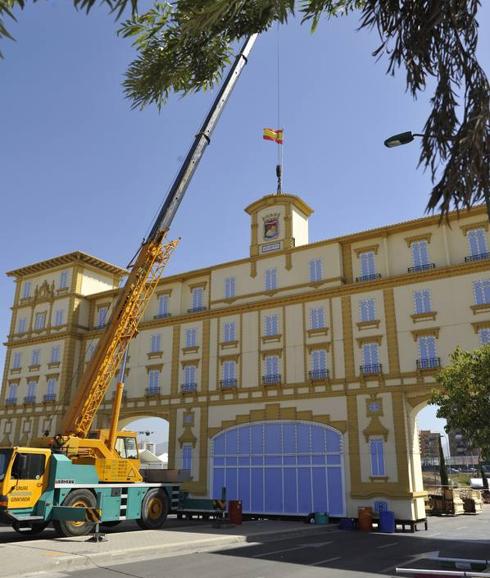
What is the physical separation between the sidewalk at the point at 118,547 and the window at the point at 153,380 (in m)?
13.9

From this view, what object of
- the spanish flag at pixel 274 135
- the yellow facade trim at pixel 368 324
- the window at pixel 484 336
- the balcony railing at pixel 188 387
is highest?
the spanish flag at pixel 274 135

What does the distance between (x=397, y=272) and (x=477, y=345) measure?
6170mm

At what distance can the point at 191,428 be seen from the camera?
3534 cm

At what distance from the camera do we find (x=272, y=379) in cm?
3312

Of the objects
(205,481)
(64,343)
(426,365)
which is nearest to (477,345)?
(426,365)

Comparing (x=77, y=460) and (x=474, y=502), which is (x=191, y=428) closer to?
(x=77, y=460)

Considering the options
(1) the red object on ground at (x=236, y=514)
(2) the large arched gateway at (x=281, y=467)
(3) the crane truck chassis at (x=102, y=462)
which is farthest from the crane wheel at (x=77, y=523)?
(2) the large arched gateway at (x=281, y=467)

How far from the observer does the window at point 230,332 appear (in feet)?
117

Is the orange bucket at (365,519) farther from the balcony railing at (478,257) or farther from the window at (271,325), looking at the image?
the balcony railing at (478,257)

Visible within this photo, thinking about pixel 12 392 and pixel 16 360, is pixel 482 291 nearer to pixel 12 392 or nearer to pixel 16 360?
pixel 16 360

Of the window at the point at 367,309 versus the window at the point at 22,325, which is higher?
the window at the point at 22,325

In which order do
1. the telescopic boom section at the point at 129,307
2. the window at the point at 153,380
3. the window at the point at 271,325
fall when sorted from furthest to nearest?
the window at the point at 153,380 → the window at the point at 271,325 → the telescopic boom section at the point at 129,307

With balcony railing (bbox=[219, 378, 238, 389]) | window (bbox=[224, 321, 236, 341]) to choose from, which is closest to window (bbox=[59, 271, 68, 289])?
window (bbox=[224, 321, 236, 341])

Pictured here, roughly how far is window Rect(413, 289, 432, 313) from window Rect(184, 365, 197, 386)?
14865mm
